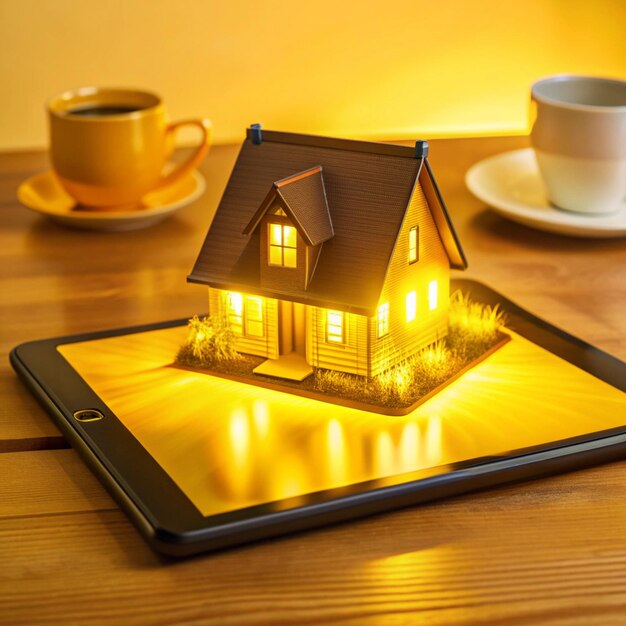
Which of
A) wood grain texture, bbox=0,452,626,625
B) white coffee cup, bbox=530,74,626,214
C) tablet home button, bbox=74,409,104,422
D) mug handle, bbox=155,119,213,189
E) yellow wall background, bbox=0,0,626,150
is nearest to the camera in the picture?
wood grain texture, bbox=0,452,626,625

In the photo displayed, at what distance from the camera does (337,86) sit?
1.57 metres

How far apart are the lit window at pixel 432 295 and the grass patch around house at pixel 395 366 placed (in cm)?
3

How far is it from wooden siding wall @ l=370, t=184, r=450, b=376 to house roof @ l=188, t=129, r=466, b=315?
0.01m

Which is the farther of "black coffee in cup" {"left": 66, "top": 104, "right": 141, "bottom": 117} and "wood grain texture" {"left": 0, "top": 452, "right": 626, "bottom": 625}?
"black coffee in cup" {"left": 66, "top": 104, "right": 141, "bottom": 117}

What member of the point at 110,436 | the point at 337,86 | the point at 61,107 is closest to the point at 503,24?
the point at 337,86

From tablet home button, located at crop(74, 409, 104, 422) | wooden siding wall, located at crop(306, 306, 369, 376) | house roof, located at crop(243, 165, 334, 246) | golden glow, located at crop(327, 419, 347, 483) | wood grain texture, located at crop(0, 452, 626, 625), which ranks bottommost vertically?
wood grain texture, located at crop(0, 452, 626, 625)

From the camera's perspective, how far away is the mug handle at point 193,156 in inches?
44.2

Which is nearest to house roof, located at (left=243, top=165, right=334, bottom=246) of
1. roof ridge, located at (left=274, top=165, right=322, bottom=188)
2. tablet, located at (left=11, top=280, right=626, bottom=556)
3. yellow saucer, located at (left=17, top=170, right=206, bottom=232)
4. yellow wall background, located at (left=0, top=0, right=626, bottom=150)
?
roof ridge, located at (left=274, top=165, right=322, bottom=188)

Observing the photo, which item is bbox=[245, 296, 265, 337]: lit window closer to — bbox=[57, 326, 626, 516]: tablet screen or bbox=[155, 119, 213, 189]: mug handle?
bbox=[57, 326, 626, 516]: tablet screen

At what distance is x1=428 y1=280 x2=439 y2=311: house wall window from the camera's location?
707 millimetres

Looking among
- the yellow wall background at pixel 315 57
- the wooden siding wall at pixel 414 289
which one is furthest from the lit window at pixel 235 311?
the yellow wall background at pixel 315 57

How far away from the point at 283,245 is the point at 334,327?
66 millimetres

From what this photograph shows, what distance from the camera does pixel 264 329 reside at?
70cm

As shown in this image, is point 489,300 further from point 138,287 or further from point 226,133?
point 226,133
